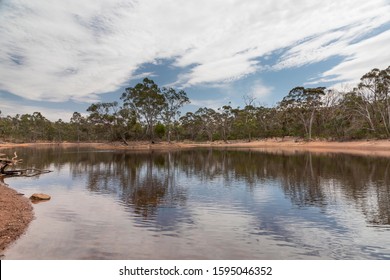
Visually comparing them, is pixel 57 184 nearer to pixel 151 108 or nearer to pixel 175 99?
pixel 151 108

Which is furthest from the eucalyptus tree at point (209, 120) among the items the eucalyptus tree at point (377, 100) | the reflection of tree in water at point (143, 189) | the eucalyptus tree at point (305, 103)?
the reflection of tree in water at point (143, 189)

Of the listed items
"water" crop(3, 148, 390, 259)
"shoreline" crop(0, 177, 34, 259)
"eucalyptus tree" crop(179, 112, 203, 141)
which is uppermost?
"eucalyptus tree" crop(179, 112, 203, 141)

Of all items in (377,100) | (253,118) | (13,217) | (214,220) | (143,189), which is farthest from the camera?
(253,118)

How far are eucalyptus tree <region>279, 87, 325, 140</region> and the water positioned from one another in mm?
60584

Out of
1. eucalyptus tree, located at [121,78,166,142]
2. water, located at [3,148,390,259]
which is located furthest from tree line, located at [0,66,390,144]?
water, located at [3,148,390,259]

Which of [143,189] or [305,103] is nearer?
[143,189]

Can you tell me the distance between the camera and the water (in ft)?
28.7

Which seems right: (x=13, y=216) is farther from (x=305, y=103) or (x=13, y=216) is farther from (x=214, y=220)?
(x=305, y=103)

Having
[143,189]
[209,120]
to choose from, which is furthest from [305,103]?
[143,189]

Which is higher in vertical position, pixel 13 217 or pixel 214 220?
pixel 13 217

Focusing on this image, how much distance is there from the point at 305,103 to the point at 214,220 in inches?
2996

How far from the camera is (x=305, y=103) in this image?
8088cm

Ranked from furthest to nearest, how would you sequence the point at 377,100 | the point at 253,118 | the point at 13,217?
the point at 253,118, the point at 377,100, the point at 13,217

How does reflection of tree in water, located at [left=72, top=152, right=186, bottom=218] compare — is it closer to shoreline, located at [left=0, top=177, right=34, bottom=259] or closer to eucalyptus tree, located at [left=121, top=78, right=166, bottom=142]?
shoreline, located at [left=0, top=177, right=34, bottom=259]
